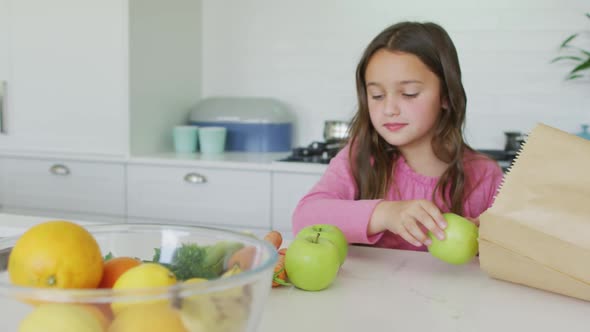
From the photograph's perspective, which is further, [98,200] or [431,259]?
[98,200]

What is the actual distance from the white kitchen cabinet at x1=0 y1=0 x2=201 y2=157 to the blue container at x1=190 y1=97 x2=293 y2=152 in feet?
0.58

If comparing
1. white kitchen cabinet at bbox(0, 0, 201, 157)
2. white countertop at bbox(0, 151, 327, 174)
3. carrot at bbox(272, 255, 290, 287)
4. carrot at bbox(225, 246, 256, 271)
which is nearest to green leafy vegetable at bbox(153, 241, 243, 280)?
carrot at bbox(225, 246, 256, 271)

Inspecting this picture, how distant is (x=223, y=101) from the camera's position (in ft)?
9.53

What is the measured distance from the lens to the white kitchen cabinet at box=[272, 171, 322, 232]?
93.0 inches

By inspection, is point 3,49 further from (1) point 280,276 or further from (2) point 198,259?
(2) point 198,259

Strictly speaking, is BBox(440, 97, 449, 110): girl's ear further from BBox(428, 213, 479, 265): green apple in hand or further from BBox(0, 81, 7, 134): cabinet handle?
BBox(0, 81, 7, 134): cabinet handle

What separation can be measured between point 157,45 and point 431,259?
76.1 inches

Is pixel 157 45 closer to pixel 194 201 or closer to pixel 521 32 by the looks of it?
pixel 194 201

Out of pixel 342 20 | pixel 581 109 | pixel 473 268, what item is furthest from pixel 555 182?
pixel 342 20

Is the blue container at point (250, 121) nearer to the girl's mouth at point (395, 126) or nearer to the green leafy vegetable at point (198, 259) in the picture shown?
the girl's mouth at point (395, 126)

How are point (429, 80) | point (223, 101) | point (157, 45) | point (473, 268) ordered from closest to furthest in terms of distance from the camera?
point (473, 268) → point (429, 80) → point (157, 45) → point (223, 101)

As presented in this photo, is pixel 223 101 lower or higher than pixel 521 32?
lower

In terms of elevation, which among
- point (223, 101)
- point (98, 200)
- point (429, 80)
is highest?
point (429, 80)

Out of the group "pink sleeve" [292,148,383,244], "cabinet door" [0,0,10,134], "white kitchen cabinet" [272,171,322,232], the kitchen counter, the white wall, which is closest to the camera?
the kitchen counter
